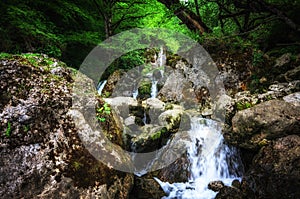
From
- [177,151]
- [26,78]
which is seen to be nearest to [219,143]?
[177,151]

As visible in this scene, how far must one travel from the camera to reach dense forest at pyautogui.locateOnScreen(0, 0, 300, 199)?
117 inches

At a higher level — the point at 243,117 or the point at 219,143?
the point at 243,117

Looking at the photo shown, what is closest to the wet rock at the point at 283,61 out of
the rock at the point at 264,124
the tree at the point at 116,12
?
the rock at the point at 264,124

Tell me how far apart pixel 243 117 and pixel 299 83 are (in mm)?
2561

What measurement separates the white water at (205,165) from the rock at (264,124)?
34.7 inches

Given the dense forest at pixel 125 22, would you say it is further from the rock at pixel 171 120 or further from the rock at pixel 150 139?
the rock at pixel 150 139

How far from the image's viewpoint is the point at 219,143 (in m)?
6.48

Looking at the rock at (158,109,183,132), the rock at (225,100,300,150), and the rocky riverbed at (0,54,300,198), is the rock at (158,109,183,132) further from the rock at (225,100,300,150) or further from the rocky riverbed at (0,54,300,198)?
the rock at (225,100,300,150)

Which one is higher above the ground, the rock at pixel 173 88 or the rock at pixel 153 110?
the rock at pixel 173 88

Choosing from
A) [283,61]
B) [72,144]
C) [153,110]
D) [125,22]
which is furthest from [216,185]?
[125,22]

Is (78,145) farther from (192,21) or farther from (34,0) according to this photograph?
(192,21)

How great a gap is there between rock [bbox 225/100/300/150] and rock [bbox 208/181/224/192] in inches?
50.8

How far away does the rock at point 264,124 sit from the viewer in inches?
192

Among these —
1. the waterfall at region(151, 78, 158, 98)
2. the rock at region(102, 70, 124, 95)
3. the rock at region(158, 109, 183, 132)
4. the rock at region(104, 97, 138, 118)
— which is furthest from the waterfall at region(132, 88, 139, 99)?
the rock at region(158, 109, 183, 132)
